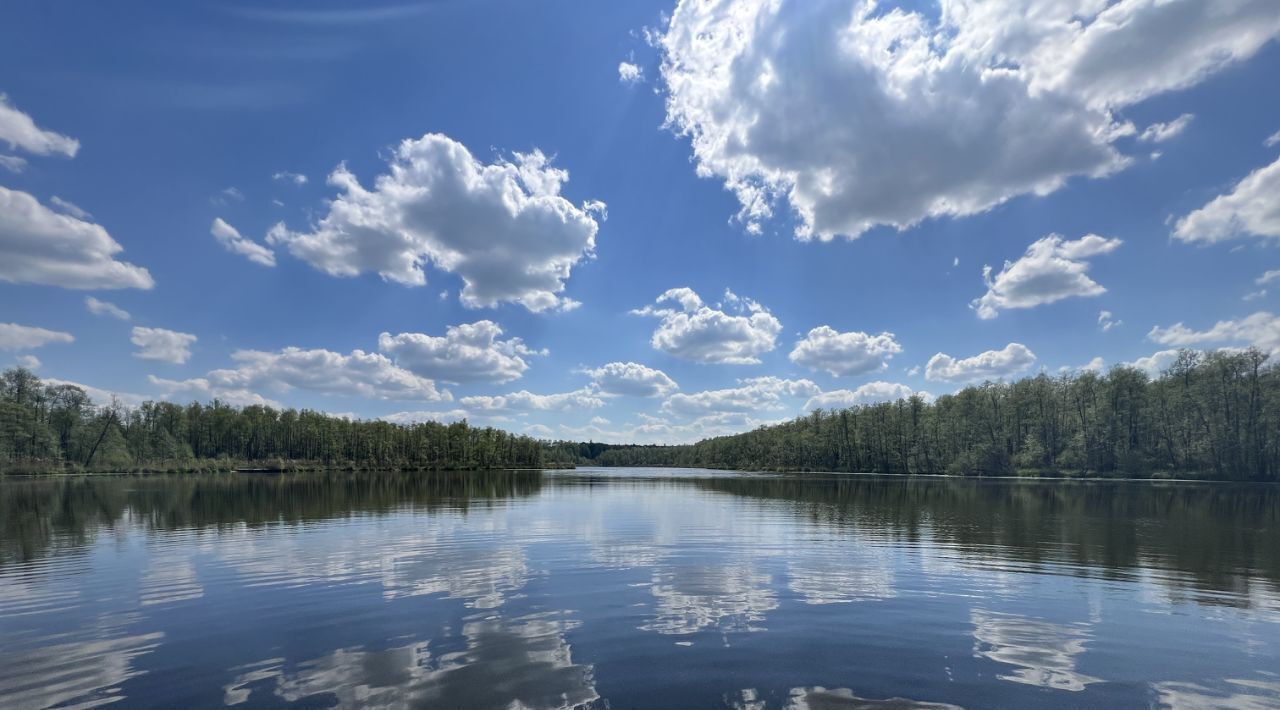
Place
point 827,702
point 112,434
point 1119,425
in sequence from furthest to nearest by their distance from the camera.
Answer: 1. point 112,434
2. point 1119,425
3. point 827,702

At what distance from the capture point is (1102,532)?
3600cm

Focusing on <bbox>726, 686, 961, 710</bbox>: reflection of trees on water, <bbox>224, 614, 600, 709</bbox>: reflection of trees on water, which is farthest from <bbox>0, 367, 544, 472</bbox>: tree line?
<bbox>726, 686, 961, 710</bbox>: reflection of trees on water

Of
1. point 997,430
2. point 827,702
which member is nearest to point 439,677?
point 827,702

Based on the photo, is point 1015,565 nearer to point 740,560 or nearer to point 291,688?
point 740,560

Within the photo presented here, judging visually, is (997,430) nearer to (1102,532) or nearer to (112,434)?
(1102,532)

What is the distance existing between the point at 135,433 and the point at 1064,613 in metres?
210

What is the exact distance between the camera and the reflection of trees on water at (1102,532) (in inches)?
944

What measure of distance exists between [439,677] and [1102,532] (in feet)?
137

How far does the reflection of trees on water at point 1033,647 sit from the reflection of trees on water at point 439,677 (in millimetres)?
9409

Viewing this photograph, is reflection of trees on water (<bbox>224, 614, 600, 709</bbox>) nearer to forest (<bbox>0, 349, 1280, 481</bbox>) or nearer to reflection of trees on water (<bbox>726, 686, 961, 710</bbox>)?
reflection of trees on water (<bbox>726, 686, 961, 710</bbox>)

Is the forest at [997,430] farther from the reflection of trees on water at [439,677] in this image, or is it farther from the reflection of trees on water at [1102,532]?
the reflection of trees on water at [439,677]

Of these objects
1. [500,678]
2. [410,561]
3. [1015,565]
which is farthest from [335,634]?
[1015,565]

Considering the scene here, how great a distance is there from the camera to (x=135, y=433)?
15862 cm

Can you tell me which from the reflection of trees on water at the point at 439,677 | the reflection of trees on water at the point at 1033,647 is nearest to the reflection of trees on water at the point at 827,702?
the reflection of trees on water at the point at 439,677
